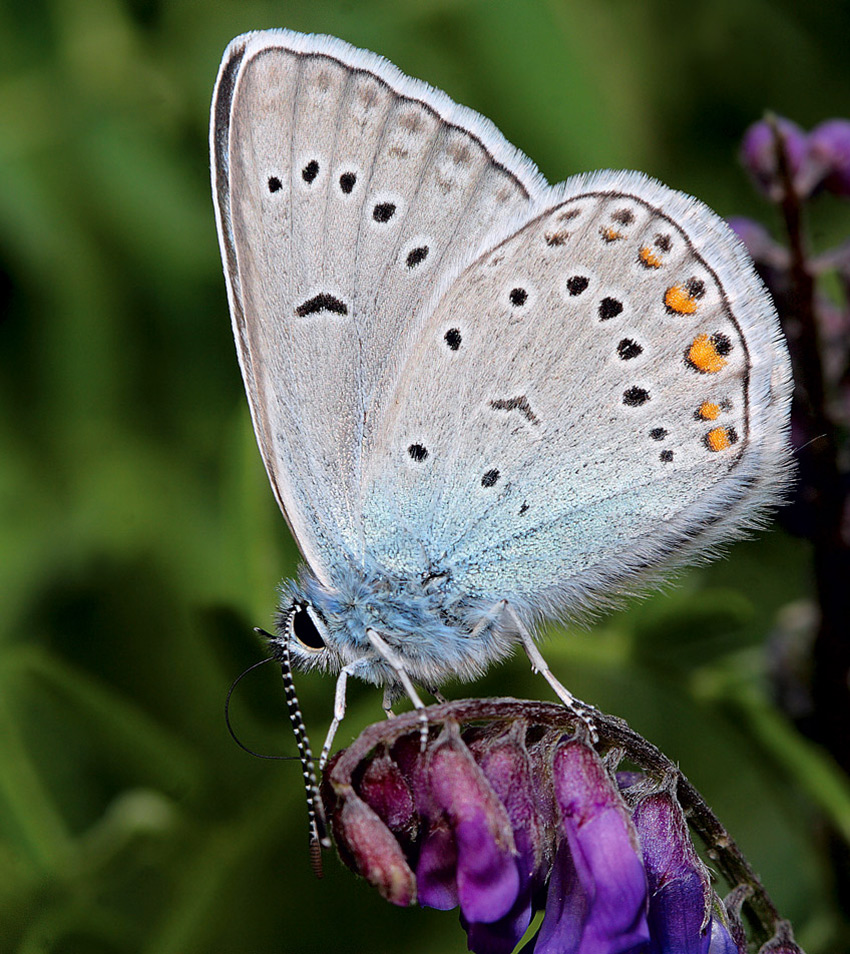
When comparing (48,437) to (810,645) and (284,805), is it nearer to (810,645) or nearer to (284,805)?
(284,805)

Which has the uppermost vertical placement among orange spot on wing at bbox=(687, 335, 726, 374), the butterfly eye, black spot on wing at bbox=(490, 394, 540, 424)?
black spot on wing at bbox=(490, 394, 540, 424)

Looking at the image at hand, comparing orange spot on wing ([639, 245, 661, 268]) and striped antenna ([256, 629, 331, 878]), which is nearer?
striped antenna ([256, 629, 331, 878])

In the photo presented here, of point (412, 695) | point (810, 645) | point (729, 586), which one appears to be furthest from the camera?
point (729, 586)

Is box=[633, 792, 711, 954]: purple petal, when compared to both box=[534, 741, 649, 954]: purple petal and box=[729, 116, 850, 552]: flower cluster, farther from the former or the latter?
box=[729, 116, 850, 552]: flower cluster

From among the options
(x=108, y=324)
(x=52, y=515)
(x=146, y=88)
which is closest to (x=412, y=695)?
(x=52, y=515)

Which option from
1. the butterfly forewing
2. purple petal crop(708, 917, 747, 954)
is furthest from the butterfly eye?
purple petal crop(708, 917, 747, 954)

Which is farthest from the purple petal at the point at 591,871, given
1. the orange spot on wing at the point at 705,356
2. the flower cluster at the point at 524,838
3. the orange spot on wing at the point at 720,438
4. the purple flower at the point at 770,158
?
the purple flower at the point at 770,158

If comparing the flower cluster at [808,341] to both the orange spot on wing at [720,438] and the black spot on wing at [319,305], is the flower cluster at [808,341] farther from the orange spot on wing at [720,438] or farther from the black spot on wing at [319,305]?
the black spot on wing at [319,305]

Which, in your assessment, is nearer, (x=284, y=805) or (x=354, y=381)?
(x=354, y=381)
